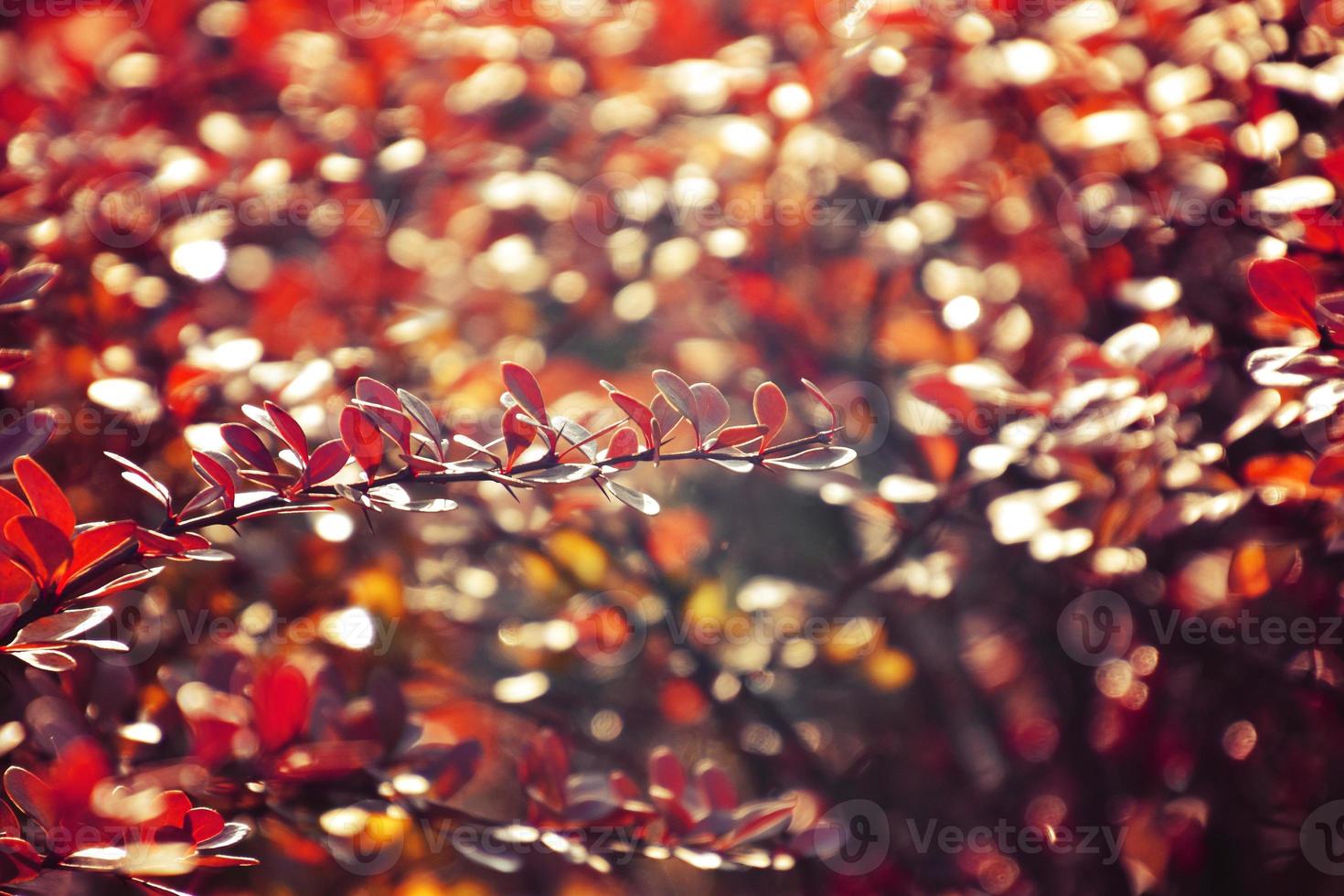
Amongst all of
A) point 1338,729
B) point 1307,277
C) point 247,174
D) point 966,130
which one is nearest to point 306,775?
point 247,174

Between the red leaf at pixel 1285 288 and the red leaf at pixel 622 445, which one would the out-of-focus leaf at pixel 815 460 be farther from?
the red leaf at pixel 1285 288

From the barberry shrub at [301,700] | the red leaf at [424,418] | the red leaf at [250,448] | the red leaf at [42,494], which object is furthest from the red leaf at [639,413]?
the red leaf at [42,494]

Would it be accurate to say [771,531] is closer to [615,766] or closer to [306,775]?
[615,766]

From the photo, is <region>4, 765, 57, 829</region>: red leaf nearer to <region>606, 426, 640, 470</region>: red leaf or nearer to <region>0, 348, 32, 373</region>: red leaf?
<region>0, 348, 32, 373</region>: red leaf

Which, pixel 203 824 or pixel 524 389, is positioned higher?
pixel 524 389

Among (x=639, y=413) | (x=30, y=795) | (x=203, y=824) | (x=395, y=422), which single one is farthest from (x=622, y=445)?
(x=30, y=795)

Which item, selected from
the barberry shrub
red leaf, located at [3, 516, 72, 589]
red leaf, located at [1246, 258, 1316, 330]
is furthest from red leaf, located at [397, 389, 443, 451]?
red leaf, located at [1246, 258, 1316, 330]

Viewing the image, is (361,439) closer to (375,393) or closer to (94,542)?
(375,393)
